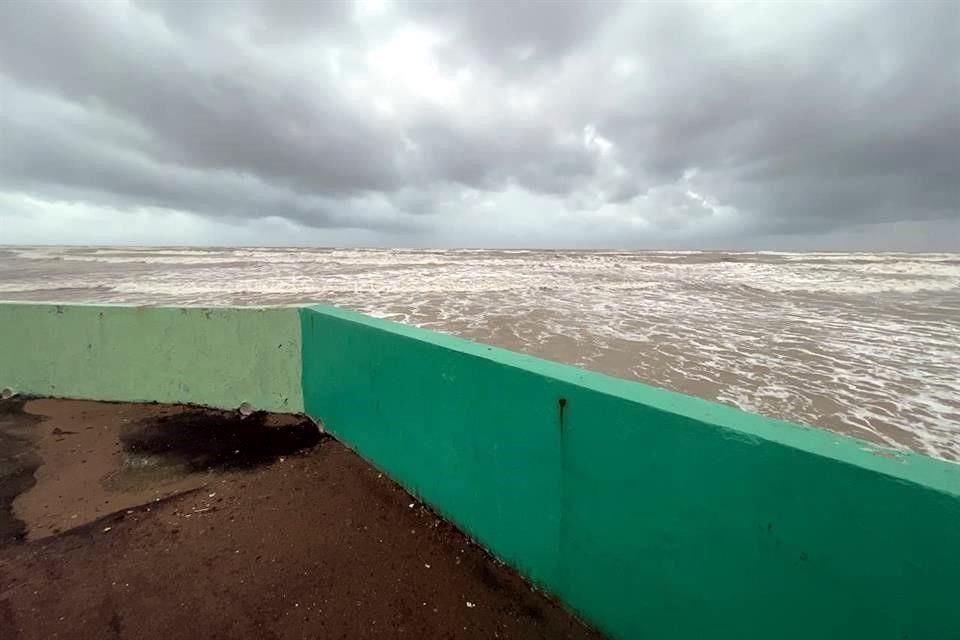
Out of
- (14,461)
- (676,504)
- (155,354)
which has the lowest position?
(14,461)

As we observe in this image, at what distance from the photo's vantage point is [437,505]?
281 centimetres

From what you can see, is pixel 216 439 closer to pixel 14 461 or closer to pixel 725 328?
pixel 14 461

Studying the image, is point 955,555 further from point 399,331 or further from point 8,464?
point 8,464

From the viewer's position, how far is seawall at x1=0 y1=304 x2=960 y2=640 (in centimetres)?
121

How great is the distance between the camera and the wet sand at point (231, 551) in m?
2.04

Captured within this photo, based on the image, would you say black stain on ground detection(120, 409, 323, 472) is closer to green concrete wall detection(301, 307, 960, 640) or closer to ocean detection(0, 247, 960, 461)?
green concrete wall detection(301, 307, 960, 640)

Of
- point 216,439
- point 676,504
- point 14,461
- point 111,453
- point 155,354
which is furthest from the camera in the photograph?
point 155,354

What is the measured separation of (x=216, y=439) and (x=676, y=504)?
3.86 metres

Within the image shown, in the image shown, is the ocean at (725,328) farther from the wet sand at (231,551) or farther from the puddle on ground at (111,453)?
the puddle on ground at (111,453)

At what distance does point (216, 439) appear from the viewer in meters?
3.90

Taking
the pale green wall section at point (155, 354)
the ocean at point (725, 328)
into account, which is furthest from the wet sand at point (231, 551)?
the ocean at point (725, 328)

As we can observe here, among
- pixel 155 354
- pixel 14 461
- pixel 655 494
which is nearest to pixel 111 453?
pixel 14 461

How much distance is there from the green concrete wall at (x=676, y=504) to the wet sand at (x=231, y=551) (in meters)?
0.30

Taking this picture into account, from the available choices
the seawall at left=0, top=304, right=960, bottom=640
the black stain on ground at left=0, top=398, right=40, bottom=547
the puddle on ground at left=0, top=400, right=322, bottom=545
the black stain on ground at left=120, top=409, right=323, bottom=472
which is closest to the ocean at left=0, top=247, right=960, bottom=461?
the seawall at left=0, top=304, right=960, bottom=640
